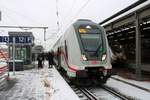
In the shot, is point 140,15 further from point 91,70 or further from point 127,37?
point 127,37

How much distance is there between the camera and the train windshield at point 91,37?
15.2 m

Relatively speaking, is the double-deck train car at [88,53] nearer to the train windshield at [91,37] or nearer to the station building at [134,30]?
the train windshield at [91,37]

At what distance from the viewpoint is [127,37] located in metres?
33.5

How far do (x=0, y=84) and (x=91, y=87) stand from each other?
4.65 m

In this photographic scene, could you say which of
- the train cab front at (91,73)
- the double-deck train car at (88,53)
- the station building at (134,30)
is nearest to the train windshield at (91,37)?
the double-deck train car at (88,53)

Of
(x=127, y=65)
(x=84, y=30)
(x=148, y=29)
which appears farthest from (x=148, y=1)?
(x=127, y=65)

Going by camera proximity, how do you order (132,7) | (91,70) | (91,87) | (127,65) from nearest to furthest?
(91,70) → (91,87) → (132,7) → (127,65)

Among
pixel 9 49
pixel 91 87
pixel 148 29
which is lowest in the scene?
pixel 91 87

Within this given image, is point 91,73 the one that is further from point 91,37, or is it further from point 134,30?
point 134,30

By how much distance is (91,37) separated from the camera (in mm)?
15508

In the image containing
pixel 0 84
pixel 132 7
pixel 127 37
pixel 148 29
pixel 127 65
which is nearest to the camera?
pixel 0 84

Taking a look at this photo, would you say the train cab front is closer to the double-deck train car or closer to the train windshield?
the double-deck train car

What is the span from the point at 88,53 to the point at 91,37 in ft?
2.94

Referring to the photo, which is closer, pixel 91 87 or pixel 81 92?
pixel 81 92
